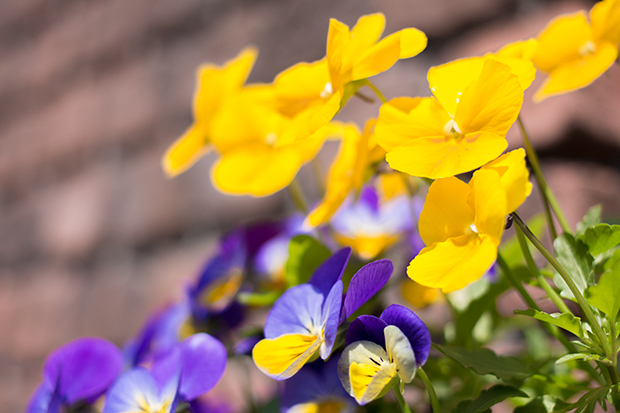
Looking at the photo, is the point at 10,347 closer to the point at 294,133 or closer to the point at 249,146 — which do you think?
the point at 249,146

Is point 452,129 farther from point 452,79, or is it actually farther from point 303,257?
point 303,257

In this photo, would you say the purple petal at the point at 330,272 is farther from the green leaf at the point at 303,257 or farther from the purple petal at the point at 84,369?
the purple petal at the point at 84,369

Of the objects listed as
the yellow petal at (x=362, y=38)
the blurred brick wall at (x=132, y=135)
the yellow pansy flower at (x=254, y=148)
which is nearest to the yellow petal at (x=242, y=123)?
the yellow pansy flower at (x=254, y=148)

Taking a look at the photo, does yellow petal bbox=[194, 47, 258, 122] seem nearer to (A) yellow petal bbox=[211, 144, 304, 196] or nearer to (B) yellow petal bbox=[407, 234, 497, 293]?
(A) yellow petal bbox=[211, 144, 304, 196]

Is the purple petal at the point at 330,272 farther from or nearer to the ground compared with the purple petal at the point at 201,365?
farther from the ground

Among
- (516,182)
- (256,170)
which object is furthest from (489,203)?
(256,170)

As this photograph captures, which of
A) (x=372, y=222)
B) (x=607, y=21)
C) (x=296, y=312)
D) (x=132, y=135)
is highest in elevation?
(x=607, y=21)

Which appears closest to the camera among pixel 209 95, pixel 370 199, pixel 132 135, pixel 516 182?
pixel 516 182
